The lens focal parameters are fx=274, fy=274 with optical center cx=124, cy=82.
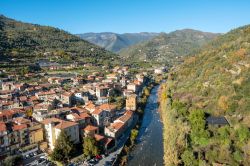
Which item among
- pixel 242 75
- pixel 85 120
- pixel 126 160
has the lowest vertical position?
pixel 126 160

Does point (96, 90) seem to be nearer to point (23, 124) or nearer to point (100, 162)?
point (23, 124)

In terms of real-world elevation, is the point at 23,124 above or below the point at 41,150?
above

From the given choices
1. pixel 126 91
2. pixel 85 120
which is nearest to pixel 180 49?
pixel 126 91

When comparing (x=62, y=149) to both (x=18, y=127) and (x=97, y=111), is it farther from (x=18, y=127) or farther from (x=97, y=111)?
(x=97, y=111)

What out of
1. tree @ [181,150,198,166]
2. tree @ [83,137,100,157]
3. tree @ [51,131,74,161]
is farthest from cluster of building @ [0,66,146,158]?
A: tree @ [181,150,198,166]

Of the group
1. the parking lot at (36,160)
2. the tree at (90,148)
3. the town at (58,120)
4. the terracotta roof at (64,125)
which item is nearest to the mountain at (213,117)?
the town at (58,120)
